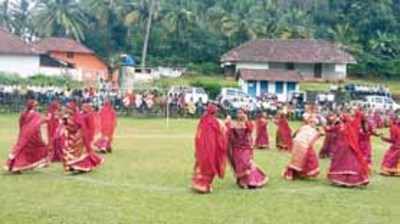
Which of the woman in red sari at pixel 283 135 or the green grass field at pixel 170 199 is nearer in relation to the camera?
the green grass field at pixel 170 199

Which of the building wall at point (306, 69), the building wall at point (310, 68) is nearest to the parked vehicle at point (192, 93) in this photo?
the building wall at point (310, 68)

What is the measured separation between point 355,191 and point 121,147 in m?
10.1

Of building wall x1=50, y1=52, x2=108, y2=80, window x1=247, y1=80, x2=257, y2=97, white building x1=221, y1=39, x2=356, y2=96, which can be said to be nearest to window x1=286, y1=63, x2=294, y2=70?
white building x1=221, y1=39, x2=356, y2=96

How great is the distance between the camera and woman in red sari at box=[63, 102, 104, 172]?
16.2m

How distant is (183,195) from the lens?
537 inches

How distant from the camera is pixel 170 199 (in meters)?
13.1

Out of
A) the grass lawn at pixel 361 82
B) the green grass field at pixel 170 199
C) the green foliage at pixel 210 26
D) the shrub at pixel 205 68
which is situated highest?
the green foliage at pixel 210 26

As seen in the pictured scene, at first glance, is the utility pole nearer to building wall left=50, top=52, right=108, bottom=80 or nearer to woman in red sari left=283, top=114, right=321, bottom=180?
building wall left=50, top=52, right=108, bottom=80

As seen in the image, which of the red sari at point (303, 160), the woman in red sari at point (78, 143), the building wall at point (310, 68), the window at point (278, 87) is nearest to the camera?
the red sari at point (303, 160)

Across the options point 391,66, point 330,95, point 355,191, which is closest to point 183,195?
point 355,191

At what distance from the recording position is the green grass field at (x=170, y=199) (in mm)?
11445

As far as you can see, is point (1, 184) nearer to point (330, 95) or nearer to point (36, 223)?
point (36, 223)

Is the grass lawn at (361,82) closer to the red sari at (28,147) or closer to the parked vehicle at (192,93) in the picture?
the parked vehicle at (192,93)

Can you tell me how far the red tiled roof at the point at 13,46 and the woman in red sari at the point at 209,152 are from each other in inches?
1674
